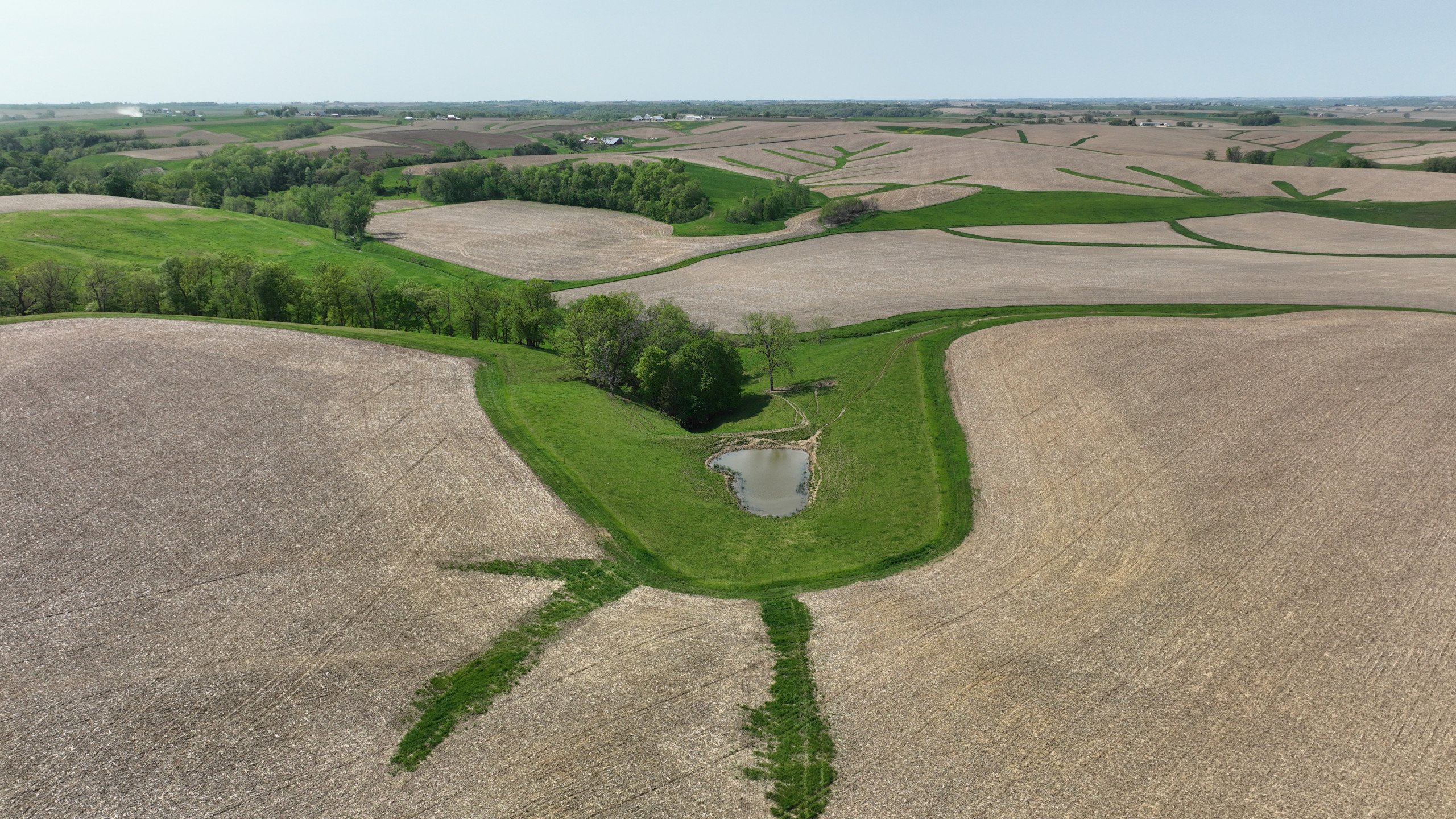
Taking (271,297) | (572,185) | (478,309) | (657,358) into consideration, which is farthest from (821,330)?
(572,185)

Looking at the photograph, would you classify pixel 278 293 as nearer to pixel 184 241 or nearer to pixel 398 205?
pixel 184 241

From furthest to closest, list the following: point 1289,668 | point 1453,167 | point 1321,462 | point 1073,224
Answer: point 1453,167 < point 1073,224 < point 1321,462 < point 1289,668

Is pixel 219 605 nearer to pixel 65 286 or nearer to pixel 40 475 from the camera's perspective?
pixel 40 475

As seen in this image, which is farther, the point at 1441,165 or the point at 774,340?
the point at 1441,165

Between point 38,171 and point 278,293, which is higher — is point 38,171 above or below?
above

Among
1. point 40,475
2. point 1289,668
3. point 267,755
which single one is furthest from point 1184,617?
point 40,475

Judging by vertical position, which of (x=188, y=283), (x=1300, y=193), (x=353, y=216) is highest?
(x=1300, y=193)

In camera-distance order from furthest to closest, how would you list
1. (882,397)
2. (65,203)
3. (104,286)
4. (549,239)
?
(549,239) → (65,203) → (104,286) → (882,397)
